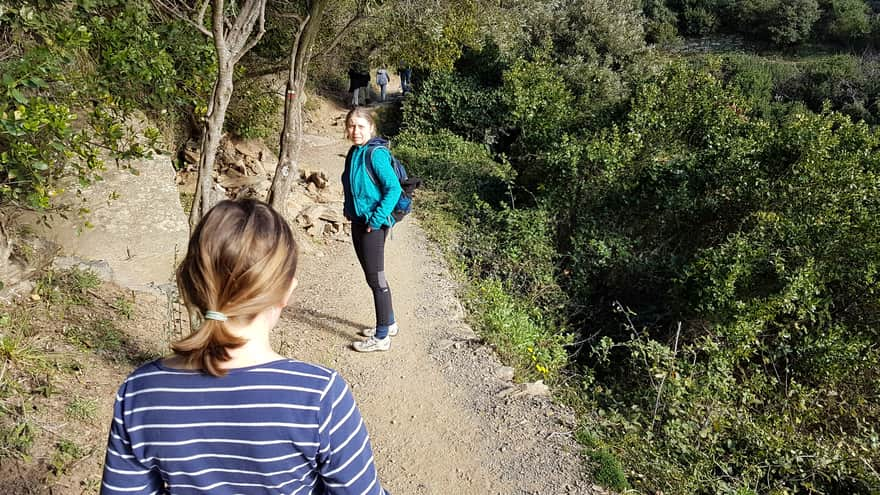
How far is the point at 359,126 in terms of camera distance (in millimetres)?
3893

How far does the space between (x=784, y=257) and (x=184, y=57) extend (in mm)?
6981

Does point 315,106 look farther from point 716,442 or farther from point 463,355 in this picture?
Result: point 716,442

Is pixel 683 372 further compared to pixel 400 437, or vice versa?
pixel 683 372

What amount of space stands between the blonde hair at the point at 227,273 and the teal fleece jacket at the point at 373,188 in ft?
8.98

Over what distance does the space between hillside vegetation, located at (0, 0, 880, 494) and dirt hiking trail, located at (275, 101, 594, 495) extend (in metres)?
0.36

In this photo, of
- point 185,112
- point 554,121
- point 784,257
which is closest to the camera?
point 784,257

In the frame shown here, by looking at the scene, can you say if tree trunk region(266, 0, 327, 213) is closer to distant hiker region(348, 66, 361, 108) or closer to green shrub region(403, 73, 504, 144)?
green shrub region(403, 73, 504, 144)

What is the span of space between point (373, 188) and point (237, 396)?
9.53 ft

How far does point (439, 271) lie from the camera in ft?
24.0

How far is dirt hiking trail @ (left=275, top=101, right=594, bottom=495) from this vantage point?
3877 millimetres

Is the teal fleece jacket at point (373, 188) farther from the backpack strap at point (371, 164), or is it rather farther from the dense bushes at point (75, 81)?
the dense bushes at point (75, 81)

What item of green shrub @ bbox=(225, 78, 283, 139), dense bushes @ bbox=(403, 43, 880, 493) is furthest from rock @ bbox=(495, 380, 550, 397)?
green shrub @ bbox=(225, 78, 283, 139)

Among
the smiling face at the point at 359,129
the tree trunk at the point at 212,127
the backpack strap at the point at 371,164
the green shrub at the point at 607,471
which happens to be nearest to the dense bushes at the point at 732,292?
the green shrub at the point at 607,471

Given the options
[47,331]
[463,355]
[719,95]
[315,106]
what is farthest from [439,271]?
[315,106]
